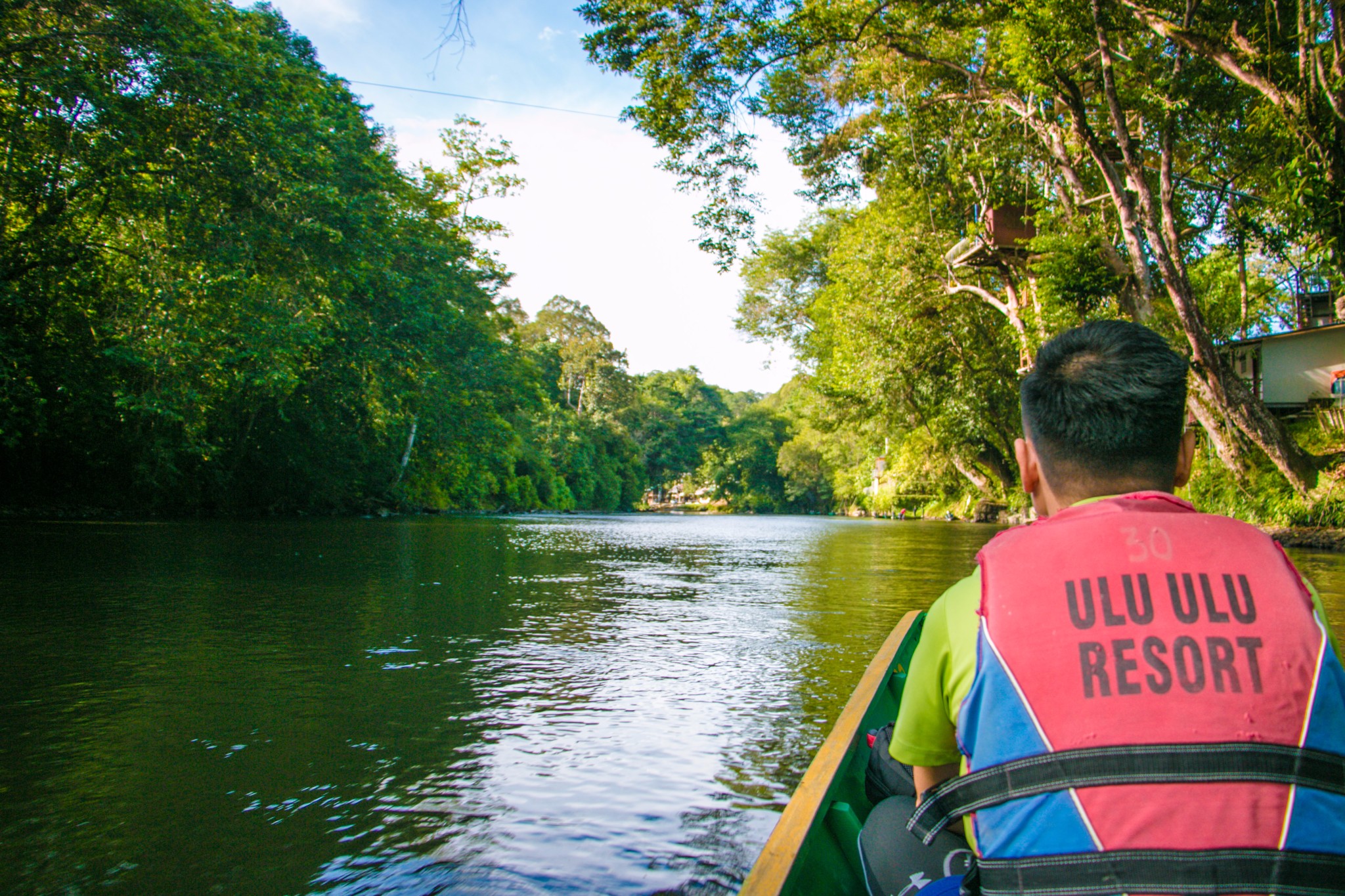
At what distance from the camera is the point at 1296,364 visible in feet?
68.8

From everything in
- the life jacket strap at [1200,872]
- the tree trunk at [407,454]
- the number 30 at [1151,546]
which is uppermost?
the tree trunk at [407,454]

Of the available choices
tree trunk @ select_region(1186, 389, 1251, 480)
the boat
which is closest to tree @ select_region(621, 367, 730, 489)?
tree trunk @ select_region(1186, 389, 1251, 480)

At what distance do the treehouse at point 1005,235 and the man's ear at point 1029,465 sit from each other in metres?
18.9

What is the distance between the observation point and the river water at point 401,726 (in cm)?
273

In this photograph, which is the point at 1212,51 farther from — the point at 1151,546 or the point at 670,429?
the point at 670,429

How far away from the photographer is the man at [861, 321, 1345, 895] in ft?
3.62

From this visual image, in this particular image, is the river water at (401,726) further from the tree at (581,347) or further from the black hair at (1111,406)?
the tree at (581,347)

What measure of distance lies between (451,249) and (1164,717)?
95.1ft

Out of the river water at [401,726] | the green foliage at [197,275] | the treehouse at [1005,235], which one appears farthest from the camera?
the treehouse at [1005,235]

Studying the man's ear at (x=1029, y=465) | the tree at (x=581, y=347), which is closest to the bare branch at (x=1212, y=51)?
the man's ear at (x=1029, y=465)

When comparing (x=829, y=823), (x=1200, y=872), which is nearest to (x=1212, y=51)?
(x=829, y=823)

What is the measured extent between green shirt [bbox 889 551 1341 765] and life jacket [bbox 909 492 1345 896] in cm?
7

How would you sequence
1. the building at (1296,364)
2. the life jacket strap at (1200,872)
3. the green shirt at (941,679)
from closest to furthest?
the life jacket strap at (1200,872)
the green shirt at (941,679)
the building at (1296,364)

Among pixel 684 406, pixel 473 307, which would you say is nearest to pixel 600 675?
pixel 473 307
